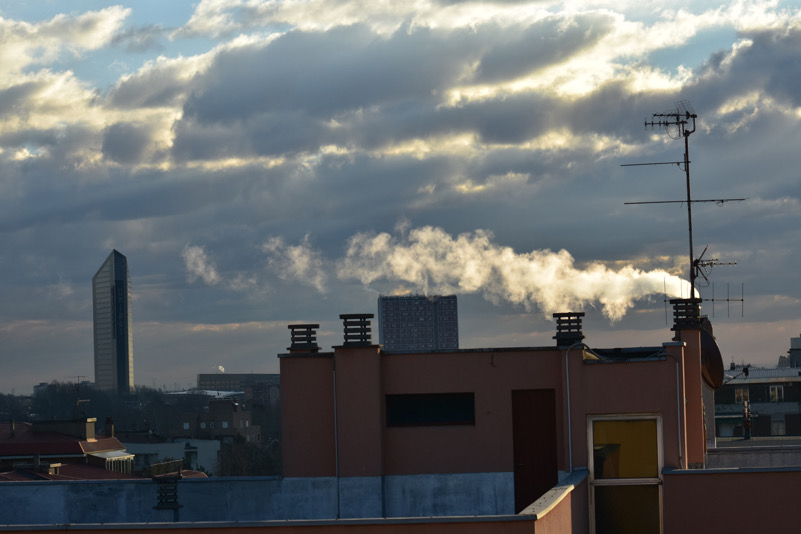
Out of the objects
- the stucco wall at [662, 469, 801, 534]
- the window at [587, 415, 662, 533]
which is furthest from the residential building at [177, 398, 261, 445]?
the stucco wall at [662, 469, 801, 534]

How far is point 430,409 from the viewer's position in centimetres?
2700

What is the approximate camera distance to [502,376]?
87.6 feet

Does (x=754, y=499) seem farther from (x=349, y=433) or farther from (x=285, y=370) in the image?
(x=285, y=370)

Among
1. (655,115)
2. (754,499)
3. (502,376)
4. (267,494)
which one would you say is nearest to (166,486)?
(267,494)

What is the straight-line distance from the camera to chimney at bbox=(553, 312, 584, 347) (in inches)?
1058

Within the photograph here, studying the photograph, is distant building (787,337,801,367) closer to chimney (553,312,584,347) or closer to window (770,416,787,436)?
window (770,416,787,436)

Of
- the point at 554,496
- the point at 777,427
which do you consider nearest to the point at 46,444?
the point at 777,427

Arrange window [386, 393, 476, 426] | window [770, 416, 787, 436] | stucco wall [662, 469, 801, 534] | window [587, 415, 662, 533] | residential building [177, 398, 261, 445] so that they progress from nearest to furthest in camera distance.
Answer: stucco wall [662, 469, 801, 534] < window [587, 415, 662, 533] < window [386, 393, 476, 426] < window [770, 416, 787, 436] < residential building [177, 398, 261, 445]

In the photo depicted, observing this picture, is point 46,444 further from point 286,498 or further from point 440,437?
point 440,437

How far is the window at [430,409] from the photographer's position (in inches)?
1057

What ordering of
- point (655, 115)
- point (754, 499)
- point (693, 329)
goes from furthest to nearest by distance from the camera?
point (655, 115)
point (693, 329)
point (754, 499)

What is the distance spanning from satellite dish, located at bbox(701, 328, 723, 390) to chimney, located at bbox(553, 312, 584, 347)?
808 cm

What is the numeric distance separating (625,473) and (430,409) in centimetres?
493

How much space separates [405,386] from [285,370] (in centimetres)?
294
